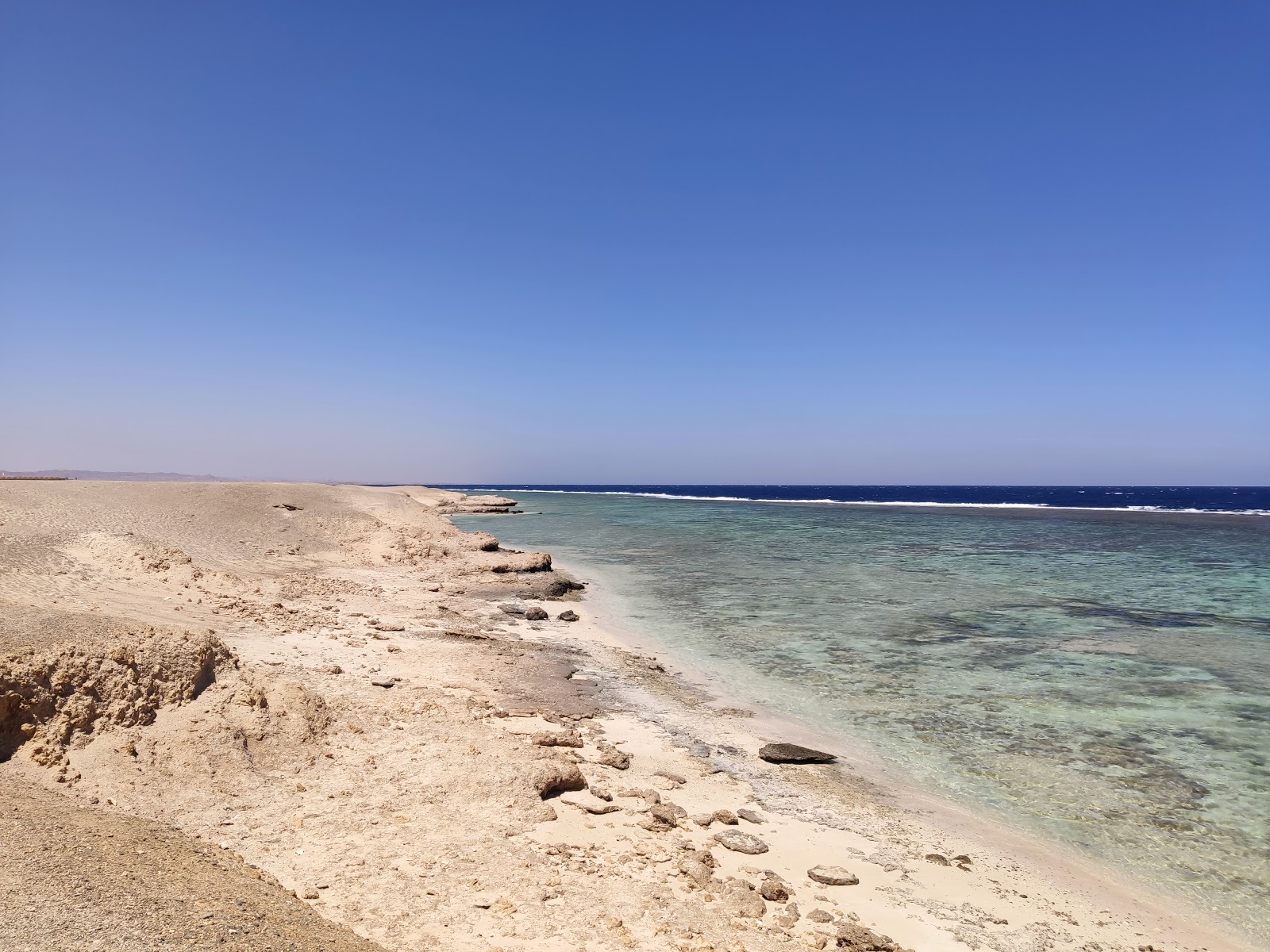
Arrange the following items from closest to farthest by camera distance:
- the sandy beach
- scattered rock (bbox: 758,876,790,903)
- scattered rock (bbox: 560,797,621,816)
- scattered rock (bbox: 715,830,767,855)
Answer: the sandy beach, scattered rock (bbox: 758,876,790,903), scattered rock (bbox: 715,830,767,855), scattered rock (bbox: 560,797,621,816)

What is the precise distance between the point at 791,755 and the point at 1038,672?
601 cm

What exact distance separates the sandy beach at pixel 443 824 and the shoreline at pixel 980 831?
4 cm

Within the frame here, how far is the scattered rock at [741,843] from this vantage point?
17.4ft

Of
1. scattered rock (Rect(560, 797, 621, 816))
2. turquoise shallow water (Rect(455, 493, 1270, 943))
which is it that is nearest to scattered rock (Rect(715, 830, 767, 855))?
scattered rock (Rect(560, 797, 621, 816))

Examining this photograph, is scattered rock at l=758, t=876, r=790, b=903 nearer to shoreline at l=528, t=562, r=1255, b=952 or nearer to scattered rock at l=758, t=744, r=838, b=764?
shoreline at l=528, t=562, r=1255, b=952

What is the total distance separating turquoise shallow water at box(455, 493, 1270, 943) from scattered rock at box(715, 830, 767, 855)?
103 inches

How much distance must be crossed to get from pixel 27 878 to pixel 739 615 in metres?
13.3

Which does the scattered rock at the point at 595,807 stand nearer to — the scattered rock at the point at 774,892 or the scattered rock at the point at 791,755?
the scattered rock at the point at 774,892

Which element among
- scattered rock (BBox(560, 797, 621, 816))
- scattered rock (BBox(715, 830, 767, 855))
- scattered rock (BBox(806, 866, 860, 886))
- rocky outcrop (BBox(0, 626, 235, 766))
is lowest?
scattered rock (BBox(806, 866, 860, 886))

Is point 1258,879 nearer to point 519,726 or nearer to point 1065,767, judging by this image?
point 1065,767

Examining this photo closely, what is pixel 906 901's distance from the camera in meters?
4.86

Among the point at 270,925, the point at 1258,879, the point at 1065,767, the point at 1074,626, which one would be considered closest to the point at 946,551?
the point at 1074,626

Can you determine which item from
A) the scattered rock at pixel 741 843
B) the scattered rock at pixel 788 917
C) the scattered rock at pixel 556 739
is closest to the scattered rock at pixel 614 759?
the scattered rock at pixel 556 739

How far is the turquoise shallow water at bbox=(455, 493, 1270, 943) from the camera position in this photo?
6.37m
